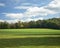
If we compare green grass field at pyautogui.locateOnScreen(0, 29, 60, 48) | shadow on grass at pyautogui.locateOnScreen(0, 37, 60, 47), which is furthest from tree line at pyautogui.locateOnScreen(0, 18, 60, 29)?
shadow on grass at pyautogui.locateOnScreen(0, 37, 60, 47)

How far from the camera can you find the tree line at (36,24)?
21833 millimetres

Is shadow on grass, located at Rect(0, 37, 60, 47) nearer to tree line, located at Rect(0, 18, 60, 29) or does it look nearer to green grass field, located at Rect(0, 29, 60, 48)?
green grass field, located at Rect(0, 29, 60, 48)

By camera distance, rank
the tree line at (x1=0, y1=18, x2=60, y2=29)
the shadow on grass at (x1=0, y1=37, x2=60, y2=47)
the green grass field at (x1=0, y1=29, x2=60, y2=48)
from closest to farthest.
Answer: the green grass field at (x1=0, y1=29, x2=60, y2=48), the shadow on grass at (x1=0, y1=37, x2=60, y2=47), the tree line at (x1=0, y1=18, x2=60, y2=29)

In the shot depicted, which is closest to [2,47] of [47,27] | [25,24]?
[25,24]

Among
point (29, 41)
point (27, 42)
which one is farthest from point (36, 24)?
point (27, 42)

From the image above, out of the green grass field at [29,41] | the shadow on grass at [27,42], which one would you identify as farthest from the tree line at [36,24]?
the shadow on grass at [27,42]

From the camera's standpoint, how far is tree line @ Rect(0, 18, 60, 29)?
21833mm

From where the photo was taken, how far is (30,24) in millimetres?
22078

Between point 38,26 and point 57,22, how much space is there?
288 cm

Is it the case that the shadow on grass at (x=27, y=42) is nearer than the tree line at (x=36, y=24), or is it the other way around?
the shadow on grass at (x=27, y=42)

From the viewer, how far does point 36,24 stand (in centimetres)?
2281

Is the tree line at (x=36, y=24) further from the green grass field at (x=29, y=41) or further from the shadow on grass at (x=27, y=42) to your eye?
the shadow on grass at (x=27, y=42)

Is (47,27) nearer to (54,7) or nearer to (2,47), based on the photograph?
(54,7)

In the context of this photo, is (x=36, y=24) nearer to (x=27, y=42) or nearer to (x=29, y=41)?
(x=29, y=41)
